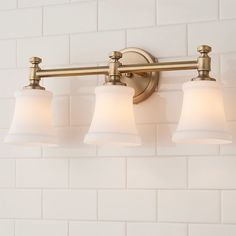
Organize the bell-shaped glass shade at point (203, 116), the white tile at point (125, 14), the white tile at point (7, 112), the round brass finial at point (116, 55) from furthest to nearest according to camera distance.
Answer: the white tile at point (7, 112) → the white tile at point (125, 14) → the round brass finial at point (116, 55) → the bell-shaped glass shade at point (203, 116)

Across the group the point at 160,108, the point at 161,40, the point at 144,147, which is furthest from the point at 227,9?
the point at 144,147

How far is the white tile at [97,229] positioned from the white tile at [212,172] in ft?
0.70

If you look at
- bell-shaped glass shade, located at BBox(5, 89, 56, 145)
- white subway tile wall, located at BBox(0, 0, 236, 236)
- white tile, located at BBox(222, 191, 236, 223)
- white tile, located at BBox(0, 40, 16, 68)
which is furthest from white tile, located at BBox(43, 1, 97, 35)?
white tile, located at BBox(222, 191, 236, 223)

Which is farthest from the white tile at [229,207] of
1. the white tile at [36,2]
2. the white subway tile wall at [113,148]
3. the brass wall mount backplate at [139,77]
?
the white tile at [36,2]

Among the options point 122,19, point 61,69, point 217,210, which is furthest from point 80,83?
point 217,210

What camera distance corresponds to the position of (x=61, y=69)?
1.34 metres

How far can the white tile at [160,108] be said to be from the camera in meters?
1.34

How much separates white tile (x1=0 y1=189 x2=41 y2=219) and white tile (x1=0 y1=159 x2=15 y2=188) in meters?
0.02

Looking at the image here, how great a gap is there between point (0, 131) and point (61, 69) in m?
0.28

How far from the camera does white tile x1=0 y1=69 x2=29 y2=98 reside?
58.0 inches

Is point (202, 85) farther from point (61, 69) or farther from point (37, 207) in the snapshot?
point (37, 207)

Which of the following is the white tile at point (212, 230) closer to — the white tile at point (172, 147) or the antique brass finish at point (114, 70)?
the white tile at point (172, 147)

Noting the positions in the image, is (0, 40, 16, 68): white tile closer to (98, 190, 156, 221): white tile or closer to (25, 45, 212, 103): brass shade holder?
(25, 45, 212, 103): brass shade holder

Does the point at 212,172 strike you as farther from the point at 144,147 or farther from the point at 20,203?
the point at 20,203
